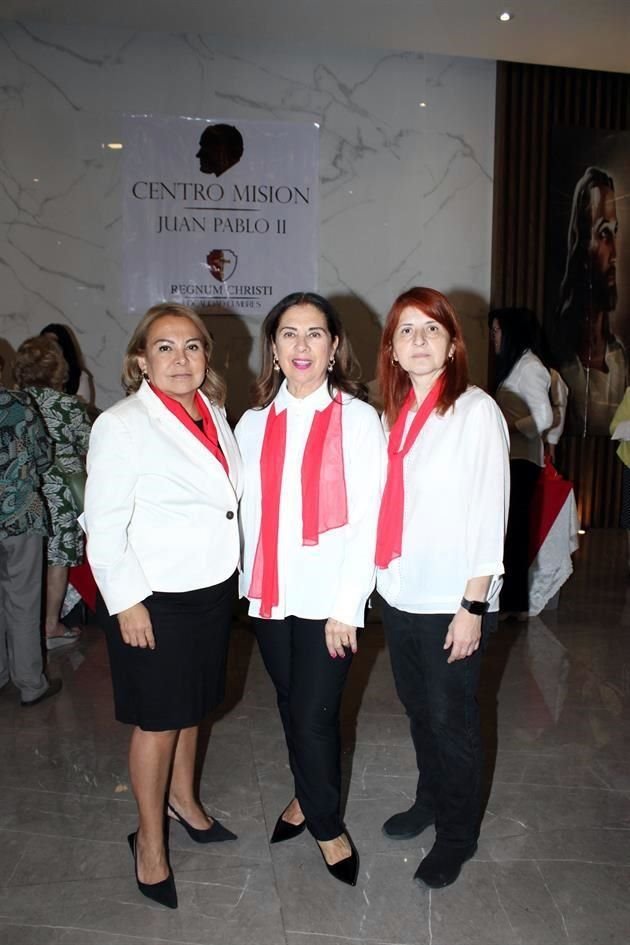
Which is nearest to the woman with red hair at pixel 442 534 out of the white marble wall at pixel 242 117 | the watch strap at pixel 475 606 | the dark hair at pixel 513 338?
the watch strap at pixel 475 606

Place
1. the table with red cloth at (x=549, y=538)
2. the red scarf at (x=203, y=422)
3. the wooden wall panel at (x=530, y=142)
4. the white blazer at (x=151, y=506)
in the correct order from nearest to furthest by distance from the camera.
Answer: the white blazer at (x=151, y=506), the red scarf at (x=203, y=422), the table with red cloth at (x=549, y=538), the wooden wall panel at (x=530, y=142)

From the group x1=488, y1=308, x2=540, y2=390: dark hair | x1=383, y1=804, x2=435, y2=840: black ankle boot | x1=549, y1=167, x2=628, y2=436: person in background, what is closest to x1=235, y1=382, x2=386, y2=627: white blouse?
x1=383, y1=804, x2=435, y2=840: black ankle boot

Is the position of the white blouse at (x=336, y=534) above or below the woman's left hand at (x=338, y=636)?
above

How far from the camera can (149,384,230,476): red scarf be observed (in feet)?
7.23

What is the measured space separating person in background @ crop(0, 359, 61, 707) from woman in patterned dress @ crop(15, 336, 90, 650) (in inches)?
19.1

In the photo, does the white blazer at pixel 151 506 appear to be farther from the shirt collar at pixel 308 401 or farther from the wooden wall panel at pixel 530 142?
the wooden wall panel at pixel 530 142

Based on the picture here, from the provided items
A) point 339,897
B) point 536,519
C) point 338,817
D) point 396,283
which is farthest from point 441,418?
point 396,283

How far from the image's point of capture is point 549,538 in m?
4.97

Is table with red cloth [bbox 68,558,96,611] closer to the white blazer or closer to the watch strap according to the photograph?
the white blazer

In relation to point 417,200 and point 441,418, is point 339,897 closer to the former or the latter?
point 441,418

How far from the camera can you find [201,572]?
2191mm

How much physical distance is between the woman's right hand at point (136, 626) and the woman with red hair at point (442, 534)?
626 mm

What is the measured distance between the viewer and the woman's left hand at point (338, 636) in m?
2.18

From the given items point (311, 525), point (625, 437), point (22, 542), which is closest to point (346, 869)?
point (311, 525)
